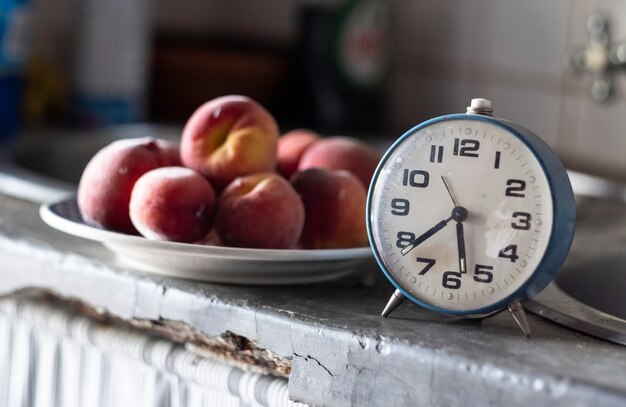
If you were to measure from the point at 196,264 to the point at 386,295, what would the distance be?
0.15 meters

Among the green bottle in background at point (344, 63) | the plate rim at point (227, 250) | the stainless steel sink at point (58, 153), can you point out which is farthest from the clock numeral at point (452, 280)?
the green bottle in background at point (344, 63)

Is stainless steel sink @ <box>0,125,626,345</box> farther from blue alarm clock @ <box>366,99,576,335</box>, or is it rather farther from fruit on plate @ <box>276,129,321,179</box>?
fruit on plate @ <box>276,129,321,179</box>

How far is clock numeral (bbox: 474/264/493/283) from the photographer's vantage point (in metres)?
0.65

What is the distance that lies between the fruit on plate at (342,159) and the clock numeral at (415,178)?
218 mm

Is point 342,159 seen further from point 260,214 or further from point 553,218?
point 553,218

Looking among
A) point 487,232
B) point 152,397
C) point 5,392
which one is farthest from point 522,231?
point 5,392

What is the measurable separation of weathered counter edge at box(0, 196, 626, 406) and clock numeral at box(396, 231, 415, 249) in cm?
6

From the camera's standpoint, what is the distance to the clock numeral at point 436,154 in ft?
2.17

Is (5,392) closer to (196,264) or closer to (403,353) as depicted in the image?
(196,264)

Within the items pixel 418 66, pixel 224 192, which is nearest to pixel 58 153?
pixel 224 192

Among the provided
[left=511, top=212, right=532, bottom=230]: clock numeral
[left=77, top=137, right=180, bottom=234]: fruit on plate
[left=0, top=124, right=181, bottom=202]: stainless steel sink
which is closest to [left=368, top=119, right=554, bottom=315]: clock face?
[left=511, top=212, right=532, bottom=230]: clock numeral

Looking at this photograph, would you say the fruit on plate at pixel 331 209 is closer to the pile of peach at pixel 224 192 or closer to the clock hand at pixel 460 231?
the pile of peach at pixel 224 192

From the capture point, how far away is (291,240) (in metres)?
0.77

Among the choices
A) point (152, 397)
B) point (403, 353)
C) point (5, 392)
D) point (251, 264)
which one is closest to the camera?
point (403, 353)
